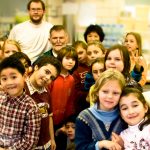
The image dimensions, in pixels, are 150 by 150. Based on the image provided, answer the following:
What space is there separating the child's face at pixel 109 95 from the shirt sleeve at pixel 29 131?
42cm

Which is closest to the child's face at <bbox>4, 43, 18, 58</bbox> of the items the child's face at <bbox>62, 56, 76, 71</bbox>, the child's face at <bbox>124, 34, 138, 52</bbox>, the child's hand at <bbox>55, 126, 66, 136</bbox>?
the child's face at <bbox>62, 56, 76, 71</bbox>

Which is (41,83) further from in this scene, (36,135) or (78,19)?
(78,19)

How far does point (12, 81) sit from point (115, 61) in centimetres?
77

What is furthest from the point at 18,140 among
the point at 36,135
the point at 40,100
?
the point at 40,100

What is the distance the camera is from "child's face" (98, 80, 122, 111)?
6.36ft

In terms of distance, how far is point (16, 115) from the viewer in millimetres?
2092

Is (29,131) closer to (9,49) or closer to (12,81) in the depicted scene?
(12,81)

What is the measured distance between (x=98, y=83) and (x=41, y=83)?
0.51m

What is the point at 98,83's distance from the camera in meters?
2.02

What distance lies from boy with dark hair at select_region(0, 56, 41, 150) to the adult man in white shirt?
1.62 m

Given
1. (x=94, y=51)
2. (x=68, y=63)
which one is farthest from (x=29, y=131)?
Result: (x=94, y=51)

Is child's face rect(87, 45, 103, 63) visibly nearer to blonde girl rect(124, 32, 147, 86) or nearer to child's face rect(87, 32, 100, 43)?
blonde girl rect(124, 32, 147, 86)

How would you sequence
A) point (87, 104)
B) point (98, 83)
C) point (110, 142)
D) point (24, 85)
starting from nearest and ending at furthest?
point (110, 142), point (98, 83), point (24, 85), point (87, 104)

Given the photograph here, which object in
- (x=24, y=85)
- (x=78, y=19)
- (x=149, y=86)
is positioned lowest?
(x=149, y=86)
